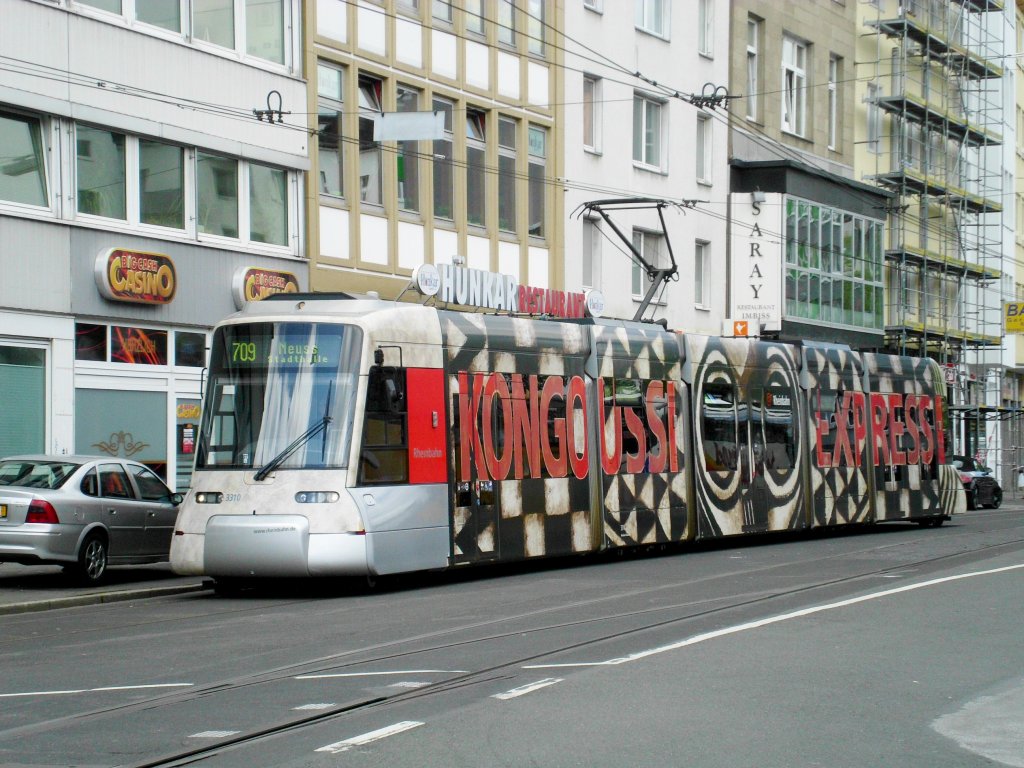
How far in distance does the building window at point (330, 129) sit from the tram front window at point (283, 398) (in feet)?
40.6

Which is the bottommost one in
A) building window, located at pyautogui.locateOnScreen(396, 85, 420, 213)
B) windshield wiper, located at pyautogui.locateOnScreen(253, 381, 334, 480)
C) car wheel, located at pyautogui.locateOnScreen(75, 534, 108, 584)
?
car wheel, located at pyautogui.locateOnScreen(75, 534, 108, 584)

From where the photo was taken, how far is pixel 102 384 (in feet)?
80.2

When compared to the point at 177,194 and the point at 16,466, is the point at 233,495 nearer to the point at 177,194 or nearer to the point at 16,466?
the point at 16,466

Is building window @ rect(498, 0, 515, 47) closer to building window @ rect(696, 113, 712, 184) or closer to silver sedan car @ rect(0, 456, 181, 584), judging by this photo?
building window @ rect(696, 113, 712, 184)

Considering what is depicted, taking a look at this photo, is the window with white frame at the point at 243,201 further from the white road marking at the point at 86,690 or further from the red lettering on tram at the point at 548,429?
the white road marking at the point at 86,690

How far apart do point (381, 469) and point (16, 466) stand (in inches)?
176

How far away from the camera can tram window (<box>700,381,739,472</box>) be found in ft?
76.4

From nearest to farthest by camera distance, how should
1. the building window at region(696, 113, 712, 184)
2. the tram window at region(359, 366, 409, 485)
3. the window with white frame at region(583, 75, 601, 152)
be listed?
the tram window at region(359, 366, 409, 485), the window with white frame at region(583, 75, 601, 152), the building window at region(696, 113, 712, 184)

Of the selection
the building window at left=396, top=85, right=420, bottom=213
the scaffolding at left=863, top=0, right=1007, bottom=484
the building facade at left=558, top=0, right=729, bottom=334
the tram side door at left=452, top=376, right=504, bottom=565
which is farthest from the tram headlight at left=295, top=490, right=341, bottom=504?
the scaffolding at left=863, top=0, right=1007, bottom=484

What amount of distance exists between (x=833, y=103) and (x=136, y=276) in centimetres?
2847

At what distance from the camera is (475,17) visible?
3272 cm

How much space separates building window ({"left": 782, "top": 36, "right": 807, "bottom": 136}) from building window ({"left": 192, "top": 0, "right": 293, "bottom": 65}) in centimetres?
2041

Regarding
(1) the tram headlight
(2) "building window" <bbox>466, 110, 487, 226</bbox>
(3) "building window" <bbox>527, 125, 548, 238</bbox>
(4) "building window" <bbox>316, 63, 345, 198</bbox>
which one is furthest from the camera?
(3) "building window" <bbox>527, 125, 548, 238</bbox>

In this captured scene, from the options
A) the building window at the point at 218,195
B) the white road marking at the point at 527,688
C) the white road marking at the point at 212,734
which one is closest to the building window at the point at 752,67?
the building window at the point at 218,195
